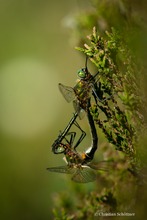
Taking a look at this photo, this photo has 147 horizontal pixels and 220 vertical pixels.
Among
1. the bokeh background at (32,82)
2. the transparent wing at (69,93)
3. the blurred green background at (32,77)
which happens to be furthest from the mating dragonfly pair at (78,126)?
the blurred green background at (32,77)

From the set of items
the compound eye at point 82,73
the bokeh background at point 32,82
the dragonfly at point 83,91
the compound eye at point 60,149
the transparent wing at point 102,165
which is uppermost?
the bokeh background at point 32,82

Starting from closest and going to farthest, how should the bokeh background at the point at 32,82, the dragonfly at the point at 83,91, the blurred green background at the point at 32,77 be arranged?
the dragonfly at the point at 83,91 < the bokeh background at the point at 32,82 < the blurred green background at the point at 32,77

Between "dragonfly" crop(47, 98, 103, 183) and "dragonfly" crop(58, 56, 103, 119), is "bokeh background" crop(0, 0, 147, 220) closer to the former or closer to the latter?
"dragonfly" crop(47, 98, 103, 183)

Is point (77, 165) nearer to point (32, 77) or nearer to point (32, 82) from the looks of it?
point (32, 82)

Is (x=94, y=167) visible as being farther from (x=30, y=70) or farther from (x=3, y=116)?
(x=30, y=70)

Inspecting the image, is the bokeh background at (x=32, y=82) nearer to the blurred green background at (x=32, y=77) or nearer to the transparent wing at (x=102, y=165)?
the blurred green background at (x=32, y=77)

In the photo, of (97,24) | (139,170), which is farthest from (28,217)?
(139,170)
